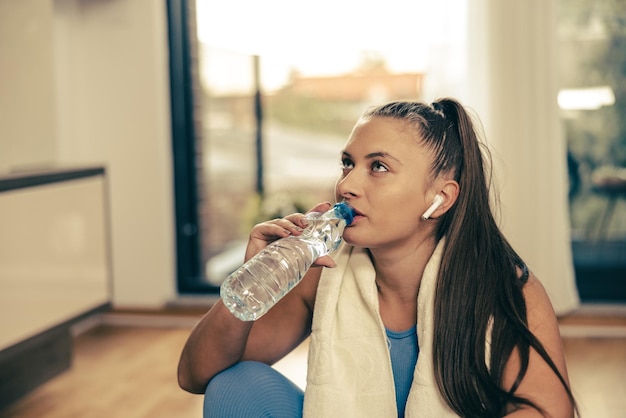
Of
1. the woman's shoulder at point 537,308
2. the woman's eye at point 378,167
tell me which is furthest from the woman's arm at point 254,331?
the woman's shoulder at point 537,308

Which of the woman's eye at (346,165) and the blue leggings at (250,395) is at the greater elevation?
the woman's eye at (346,165)

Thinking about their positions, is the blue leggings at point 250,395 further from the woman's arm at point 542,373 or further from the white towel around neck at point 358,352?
the woman's arm at point 542,373

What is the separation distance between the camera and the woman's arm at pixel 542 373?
124 cm

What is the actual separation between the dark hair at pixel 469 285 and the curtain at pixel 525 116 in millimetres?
1988

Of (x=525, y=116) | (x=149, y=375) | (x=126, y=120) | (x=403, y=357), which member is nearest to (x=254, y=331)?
(x=403, y=357)

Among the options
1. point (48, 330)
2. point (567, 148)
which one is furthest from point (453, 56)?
point (48, 330)

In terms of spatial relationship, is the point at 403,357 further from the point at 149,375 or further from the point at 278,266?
the point at 149,375

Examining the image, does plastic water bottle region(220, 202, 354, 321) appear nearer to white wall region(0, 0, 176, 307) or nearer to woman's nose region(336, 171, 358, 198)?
woman's nose region(336, 171, 358, 198)

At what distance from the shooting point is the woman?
129cm

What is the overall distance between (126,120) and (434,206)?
2743mm

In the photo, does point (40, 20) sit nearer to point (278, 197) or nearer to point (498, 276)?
point (278, 197)

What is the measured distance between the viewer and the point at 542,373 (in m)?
1.25

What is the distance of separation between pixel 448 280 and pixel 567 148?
2.51 meters

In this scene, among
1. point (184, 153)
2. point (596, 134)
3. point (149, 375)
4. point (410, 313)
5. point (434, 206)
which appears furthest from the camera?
point (184, 153)
